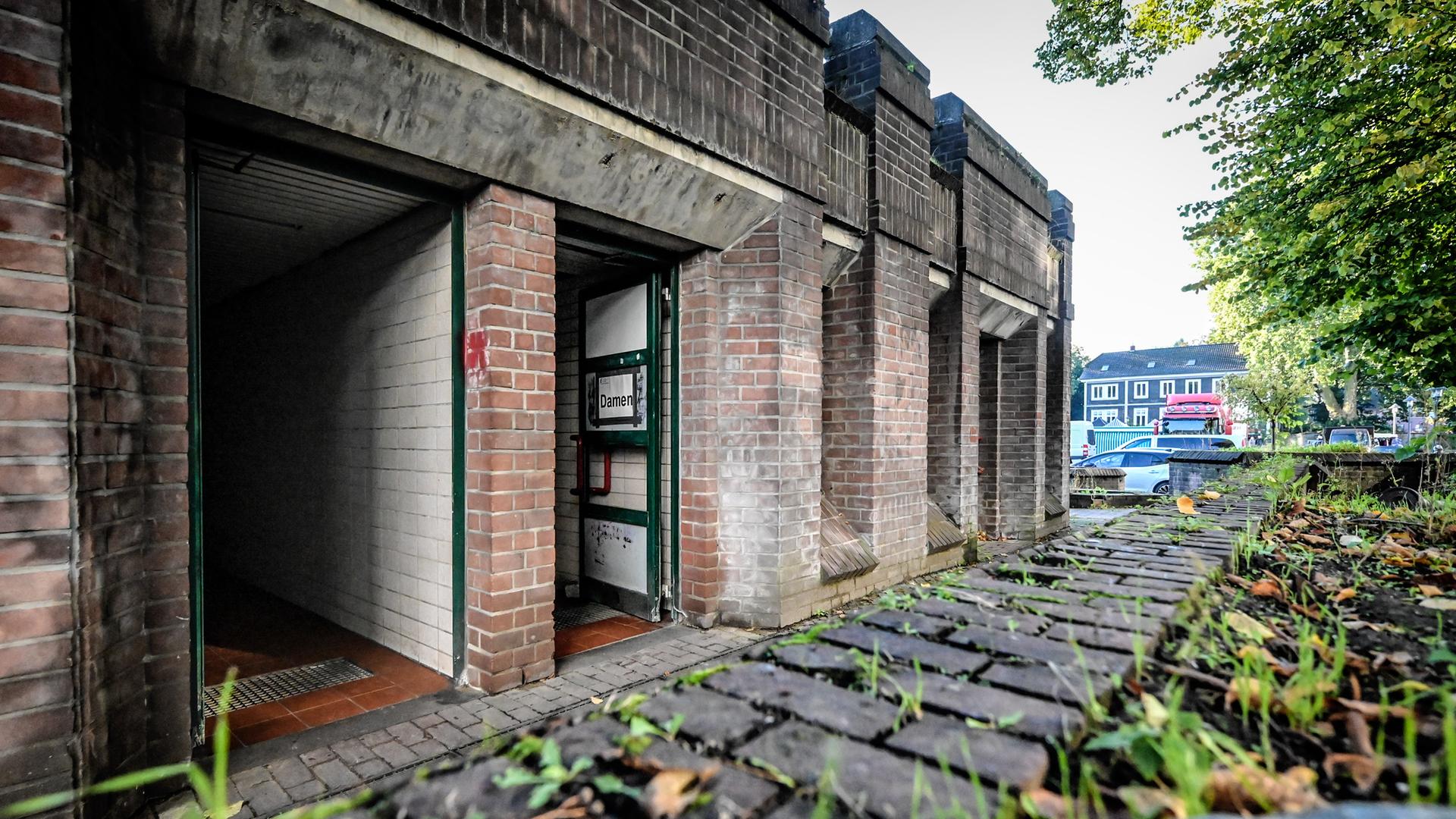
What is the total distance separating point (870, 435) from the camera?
5859mm

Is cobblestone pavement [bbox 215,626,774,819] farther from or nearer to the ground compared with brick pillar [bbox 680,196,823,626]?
nearer to the ground

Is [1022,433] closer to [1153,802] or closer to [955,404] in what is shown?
[955,404]

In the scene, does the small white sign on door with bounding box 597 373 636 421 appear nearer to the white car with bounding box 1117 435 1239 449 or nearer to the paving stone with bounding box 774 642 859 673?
the paving stone with bounding box 774 642 859 673

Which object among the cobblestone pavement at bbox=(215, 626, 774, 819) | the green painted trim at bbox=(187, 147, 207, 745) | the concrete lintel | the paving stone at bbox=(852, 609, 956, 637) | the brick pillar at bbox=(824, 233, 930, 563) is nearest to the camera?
the paving stone at bbox=(852, 609, 956, 637)

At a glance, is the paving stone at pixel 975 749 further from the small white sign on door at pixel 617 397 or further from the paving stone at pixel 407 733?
the small white sign on door at pixel 617 397

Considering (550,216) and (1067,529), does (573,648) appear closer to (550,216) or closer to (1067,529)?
(550,216)

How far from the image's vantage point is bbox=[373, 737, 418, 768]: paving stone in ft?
9.71

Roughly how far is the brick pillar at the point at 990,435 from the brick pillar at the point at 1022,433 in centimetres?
8

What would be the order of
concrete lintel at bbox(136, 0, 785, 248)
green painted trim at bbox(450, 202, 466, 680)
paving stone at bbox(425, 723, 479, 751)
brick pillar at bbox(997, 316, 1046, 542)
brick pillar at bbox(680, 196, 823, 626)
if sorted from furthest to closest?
1. brick pillar at bbox(997, 316, 1046, 542)
2. brick pillar at bbox(680, 196, 823, 626)
3. green painted trim at bbox(450, 202, 466, 680)
4. paving stone at bbox(425, 723, 479, 751)
5. concrete lintel at bbox(136, 0, 785, 248)

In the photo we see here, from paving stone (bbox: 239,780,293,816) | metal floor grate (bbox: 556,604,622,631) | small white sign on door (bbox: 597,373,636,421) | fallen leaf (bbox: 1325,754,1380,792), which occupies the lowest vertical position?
metal floor grate (bbox: 556,604,622,631)

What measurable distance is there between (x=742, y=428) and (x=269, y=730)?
3.14 meters

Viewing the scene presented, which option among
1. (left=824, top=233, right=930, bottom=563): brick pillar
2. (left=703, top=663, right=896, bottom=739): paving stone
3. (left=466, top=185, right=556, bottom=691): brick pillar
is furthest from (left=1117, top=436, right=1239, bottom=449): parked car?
(left=703, top=663, right=896, bottom=739): paving stone

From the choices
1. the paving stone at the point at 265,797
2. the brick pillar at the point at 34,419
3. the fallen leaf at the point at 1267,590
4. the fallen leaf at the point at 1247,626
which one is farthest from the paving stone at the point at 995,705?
the paving stone at the point at 265,797

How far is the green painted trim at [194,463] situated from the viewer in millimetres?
2895
